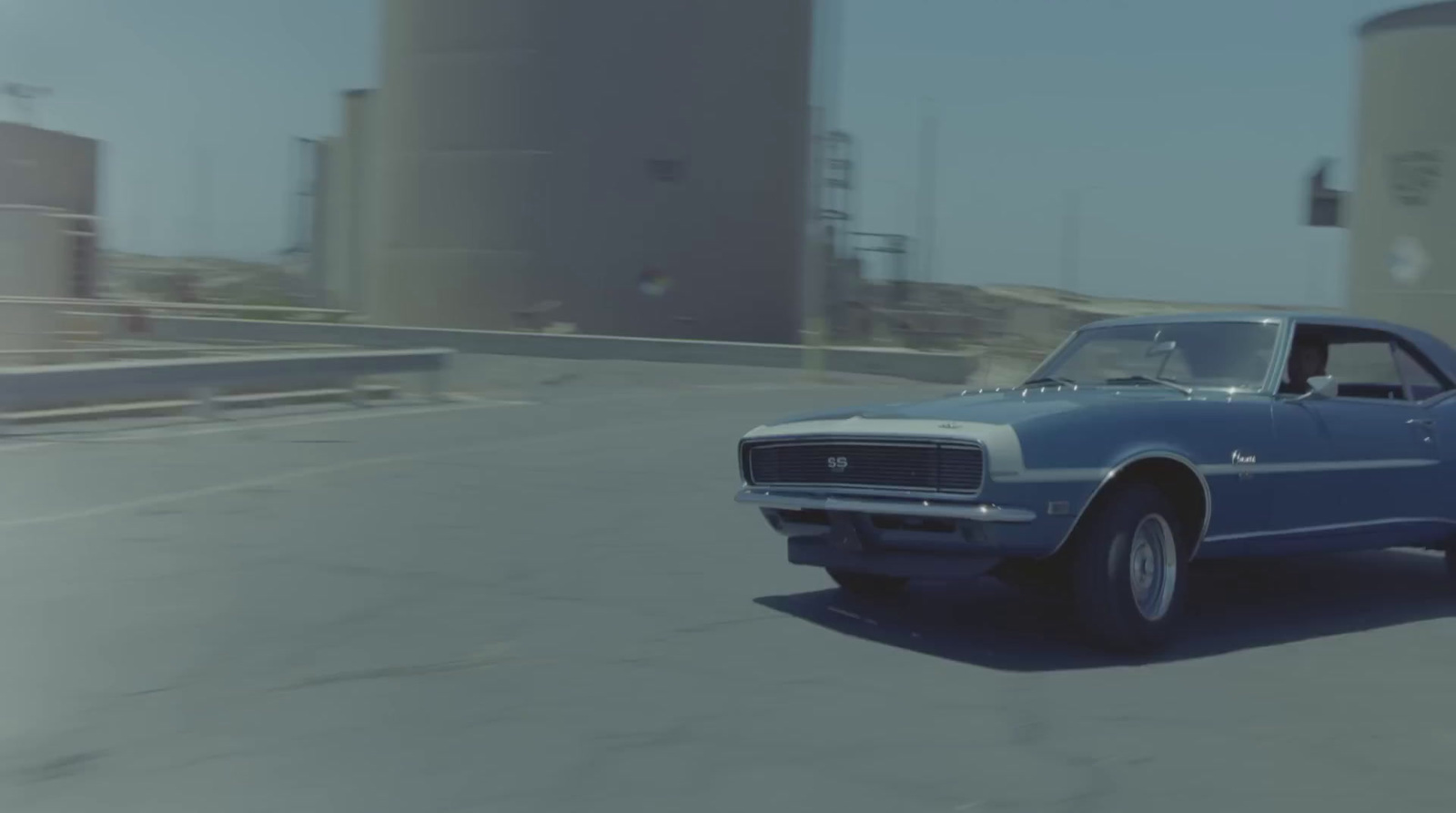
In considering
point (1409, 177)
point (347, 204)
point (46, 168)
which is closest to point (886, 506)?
point (1409, 177)

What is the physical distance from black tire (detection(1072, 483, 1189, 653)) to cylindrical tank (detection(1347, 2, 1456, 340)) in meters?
22.4

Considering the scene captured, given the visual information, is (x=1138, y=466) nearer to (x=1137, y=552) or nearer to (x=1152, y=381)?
(x=1137, y=552)

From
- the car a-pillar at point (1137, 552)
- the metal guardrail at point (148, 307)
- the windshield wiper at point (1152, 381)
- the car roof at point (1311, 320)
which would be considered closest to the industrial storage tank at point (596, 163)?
the metal guardrail at point (148, 307)

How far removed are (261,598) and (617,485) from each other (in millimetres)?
4330

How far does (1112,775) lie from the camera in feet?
15.6

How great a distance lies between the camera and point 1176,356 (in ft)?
24.3

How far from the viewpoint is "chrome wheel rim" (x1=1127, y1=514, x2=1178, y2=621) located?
6.40 meters

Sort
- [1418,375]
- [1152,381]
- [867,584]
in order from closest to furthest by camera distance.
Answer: [1152,381] < [867,584] < [1418,375]

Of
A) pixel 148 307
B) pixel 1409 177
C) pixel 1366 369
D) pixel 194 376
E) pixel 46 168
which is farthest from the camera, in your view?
pixel 46 168

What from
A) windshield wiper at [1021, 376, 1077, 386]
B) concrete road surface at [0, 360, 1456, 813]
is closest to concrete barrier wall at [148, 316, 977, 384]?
concrete road surface at [0, 360, 1456, 813]

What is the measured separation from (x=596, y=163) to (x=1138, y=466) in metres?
23.0

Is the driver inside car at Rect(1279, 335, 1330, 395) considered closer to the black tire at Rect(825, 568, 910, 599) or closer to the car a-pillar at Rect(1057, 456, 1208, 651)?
the car a-pillar at Rect(1057, 456, 1208, 651)

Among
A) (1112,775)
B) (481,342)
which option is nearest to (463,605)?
(1112,775)

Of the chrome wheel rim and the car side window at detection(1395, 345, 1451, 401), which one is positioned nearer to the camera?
the chrome wheel rim
